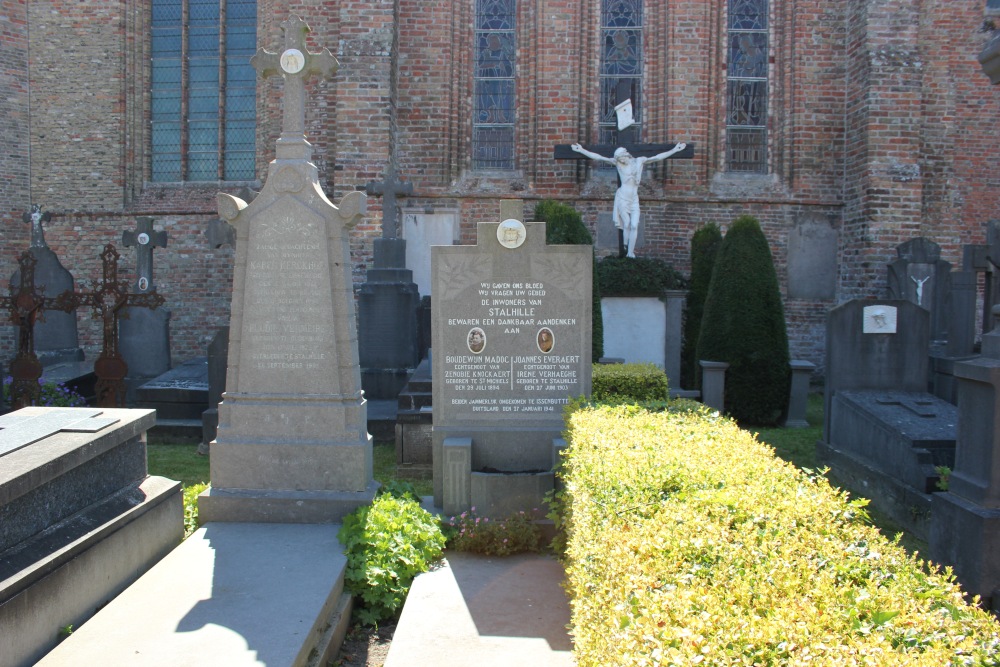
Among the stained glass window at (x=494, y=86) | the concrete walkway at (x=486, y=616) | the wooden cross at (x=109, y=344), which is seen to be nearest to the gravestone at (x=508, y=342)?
the concrete walkway at (x=486, y=616)

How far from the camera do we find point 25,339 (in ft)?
33.3

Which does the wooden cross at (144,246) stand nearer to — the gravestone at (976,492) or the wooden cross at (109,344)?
the wooden cross at (109,344)

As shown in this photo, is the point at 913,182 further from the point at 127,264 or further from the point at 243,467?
the point at 127,264

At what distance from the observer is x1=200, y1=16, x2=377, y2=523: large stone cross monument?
562 cm


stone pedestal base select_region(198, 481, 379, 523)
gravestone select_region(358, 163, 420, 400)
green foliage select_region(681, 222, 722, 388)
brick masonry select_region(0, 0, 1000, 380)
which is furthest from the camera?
brick masonry select_region(0, 0, 1000, 380)

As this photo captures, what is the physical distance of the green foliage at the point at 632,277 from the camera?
1221 cm

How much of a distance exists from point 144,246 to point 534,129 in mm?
7295

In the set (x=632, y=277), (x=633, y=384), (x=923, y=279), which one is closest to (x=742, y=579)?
(x=633, y=384)

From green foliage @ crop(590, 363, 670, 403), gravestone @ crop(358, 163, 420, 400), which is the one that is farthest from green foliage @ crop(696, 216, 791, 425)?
gravestone @ crop(358, 163, 420, 400)

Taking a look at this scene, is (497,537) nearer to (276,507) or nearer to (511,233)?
(276,507)

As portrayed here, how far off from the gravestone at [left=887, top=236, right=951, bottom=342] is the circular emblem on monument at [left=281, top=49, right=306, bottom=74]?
9.54m

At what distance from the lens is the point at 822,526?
2820 mm

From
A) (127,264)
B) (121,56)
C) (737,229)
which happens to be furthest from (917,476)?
(121,56)

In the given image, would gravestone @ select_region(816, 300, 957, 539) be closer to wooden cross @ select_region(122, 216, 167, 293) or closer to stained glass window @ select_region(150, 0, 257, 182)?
wooden cross @ select_region(122, 216, 167, 293)
